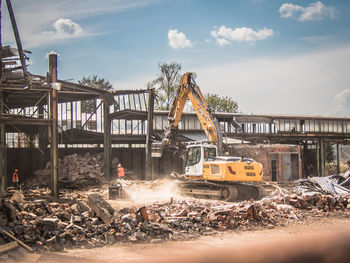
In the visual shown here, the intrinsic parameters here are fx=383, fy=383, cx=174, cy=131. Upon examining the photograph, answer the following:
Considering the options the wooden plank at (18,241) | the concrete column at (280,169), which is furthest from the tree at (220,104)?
the wooden plank at (18,241)

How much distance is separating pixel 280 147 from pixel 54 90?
1769 cm

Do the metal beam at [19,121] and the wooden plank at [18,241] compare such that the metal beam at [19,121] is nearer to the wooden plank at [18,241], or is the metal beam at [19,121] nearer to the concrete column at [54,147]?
the concrete column at [54,147]

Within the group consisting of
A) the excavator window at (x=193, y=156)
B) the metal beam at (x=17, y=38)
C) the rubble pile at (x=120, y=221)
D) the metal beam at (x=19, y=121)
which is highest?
the metal beam at (x=17, y=38)

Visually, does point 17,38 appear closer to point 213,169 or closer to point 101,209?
point 101,209

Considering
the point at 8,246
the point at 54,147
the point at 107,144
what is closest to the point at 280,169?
the point at 107,144

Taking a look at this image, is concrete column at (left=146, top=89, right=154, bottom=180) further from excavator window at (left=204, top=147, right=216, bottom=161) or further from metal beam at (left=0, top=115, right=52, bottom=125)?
metal beam at (left=0, top=115, right=52, bottom=125)

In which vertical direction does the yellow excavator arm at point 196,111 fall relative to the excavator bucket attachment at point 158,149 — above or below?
above

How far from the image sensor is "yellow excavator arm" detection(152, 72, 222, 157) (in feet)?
64.1

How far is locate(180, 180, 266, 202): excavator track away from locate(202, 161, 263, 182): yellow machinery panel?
76cm

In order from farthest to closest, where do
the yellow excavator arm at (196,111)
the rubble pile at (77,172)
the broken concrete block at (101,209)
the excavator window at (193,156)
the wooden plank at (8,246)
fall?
the rubble pile at (77,172) < the yellow excavator arm at (196,111) < the excavator window at (193,156) < the broken concrete block at (101,209) < the wooden plank at (8,246)

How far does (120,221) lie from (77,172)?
50.3ft

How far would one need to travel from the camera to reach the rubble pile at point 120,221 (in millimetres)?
10234

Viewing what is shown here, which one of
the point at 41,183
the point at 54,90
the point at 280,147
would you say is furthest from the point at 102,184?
the point at 280,147

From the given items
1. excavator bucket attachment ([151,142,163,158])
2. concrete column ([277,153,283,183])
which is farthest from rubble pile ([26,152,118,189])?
concrete column ([277,153,283,183])
